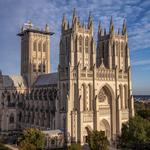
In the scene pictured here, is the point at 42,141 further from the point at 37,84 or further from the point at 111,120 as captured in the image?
the point at 37,84

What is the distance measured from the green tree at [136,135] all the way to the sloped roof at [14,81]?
47.2 metres

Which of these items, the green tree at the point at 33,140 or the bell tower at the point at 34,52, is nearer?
the green tree at the point at 33,140

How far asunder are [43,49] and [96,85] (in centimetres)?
4081

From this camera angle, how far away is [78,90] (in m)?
79.7

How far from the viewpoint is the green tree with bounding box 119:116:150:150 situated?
75250 millimetres

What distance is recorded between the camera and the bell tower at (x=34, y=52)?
4464 inches

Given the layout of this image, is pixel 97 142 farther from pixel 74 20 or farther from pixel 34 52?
pixel 34 52

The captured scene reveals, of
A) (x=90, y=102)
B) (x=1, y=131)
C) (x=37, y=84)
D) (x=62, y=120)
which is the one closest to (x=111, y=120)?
(x=90, y=102)

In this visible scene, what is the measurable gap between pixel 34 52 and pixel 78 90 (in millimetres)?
41550

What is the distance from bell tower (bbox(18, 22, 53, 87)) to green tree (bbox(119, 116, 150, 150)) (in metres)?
46.5

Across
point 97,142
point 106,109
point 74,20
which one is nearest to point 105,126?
point 106,109

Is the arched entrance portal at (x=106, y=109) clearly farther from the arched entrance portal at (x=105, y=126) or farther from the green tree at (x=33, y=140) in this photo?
the green tree at (x=33, y=140)

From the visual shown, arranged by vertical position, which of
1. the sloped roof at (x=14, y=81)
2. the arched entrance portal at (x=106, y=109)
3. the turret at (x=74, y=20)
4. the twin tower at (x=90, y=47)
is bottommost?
the arched entrance portal at (x=106, y=109)

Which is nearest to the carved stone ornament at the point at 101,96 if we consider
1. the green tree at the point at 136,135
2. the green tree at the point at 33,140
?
the green tree at the point at 136,135
